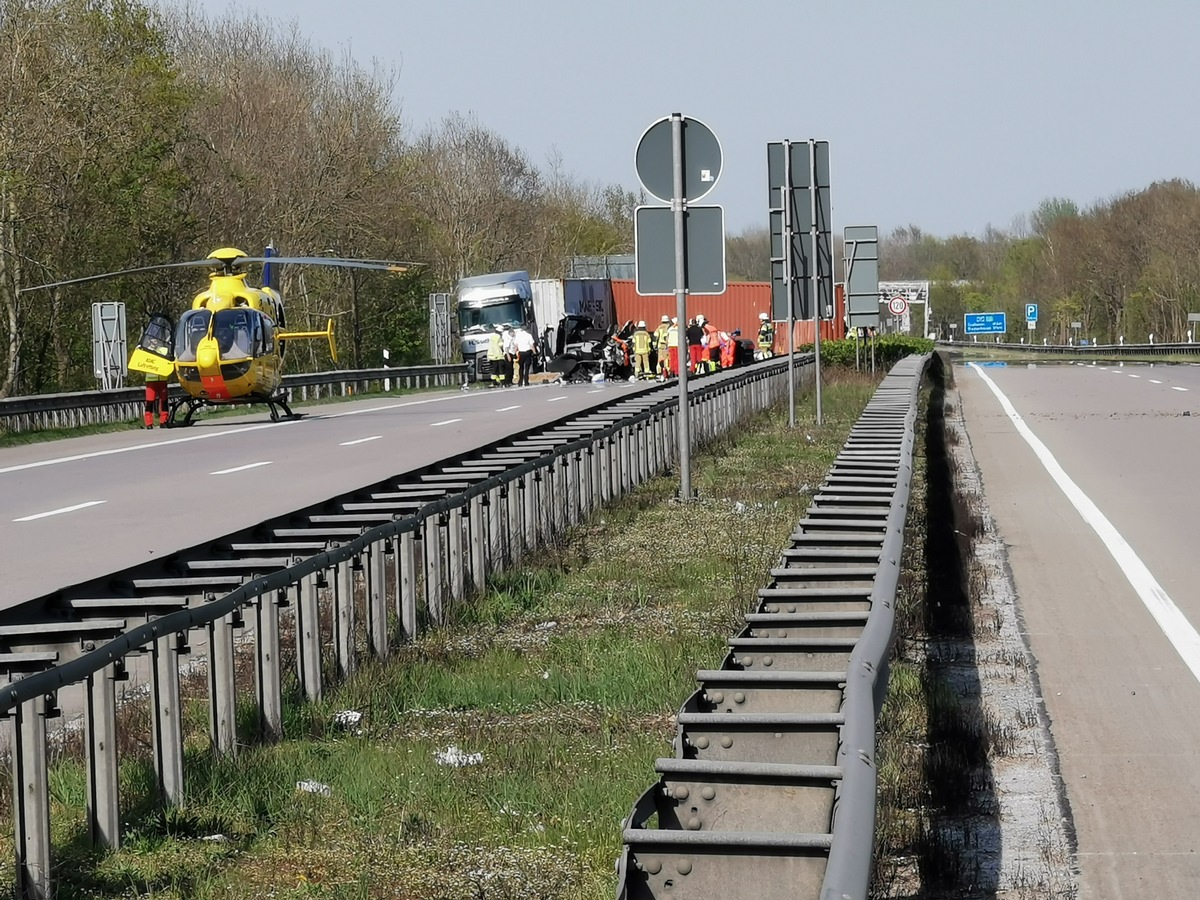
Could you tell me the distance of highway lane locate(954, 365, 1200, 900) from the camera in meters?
5.98

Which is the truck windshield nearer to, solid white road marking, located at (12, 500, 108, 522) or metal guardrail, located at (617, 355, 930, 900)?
solid white road marking, located at (12, 500, 108, 522)

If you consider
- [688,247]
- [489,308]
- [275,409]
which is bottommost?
[275,409]

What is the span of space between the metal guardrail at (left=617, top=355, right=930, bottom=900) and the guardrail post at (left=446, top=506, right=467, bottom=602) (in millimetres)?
4167

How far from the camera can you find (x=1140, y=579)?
39.1 ft

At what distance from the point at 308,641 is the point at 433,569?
230 centimetres

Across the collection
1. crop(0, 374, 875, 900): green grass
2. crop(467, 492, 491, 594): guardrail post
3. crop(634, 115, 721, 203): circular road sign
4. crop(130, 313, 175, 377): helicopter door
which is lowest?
crop(0, 374, 875, 900): green grass

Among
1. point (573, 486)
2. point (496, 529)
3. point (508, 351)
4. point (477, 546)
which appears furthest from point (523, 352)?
point (477, 546)

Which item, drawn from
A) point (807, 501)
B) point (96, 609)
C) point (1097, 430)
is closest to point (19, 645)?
point (96, 609)

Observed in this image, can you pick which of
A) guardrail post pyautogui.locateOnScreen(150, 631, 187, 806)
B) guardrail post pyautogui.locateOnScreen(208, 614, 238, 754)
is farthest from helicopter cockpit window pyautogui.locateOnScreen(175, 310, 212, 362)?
guardrail post pyautogui.locateOnScreen(150, 631, 187, 806)

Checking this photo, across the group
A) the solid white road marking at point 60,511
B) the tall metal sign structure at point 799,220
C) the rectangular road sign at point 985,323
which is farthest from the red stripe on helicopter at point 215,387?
the rectangular road sign at point 985,323

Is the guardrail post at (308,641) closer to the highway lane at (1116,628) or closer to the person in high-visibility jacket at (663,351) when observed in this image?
the highway lane at (1116,628)

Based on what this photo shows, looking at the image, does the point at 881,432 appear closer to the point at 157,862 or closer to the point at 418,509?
the point at 418,509

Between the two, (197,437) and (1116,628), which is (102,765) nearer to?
(1116,628)

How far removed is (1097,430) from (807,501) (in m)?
12.5
